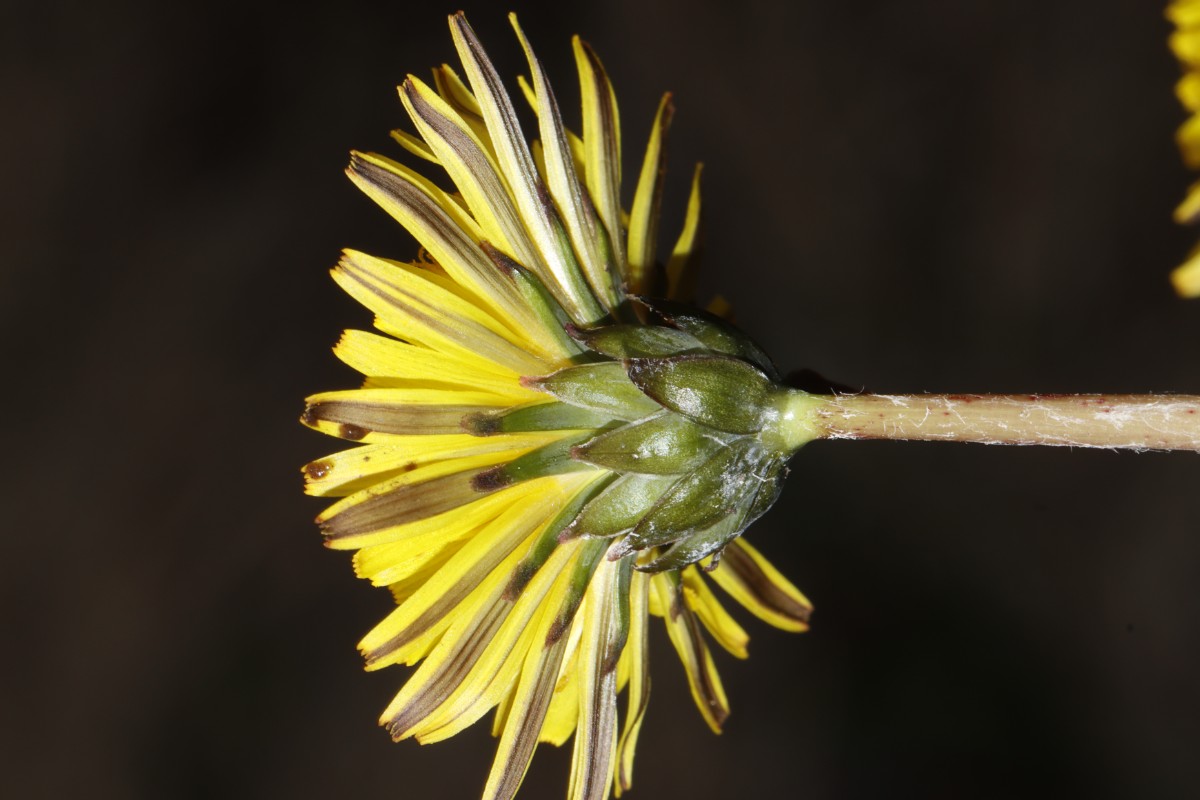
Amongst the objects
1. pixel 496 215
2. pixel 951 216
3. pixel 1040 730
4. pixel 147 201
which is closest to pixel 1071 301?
pixel 951 216

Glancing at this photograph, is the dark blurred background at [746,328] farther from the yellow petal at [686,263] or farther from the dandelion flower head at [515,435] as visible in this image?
the dandelion flower head at [515,435]

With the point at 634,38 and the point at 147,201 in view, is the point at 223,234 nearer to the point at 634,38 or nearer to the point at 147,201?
the point at 147,201

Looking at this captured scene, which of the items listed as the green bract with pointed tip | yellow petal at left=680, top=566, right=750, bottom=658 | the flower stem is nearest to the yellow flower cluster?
the flower stem

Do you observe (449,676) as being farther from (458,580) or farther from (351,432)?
(351,432)

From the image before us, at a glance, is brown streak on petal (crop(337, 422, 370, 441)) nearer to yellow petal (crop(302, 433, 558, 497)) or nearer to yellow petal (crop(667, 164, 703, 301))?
yellow petal (crop(302, 433, 558, 497))

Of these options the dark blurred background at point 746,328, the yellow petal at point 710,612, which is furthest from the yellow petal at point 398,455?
the dark blurred background at point 746,328

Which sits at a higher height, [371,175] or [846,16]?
[846,16]
